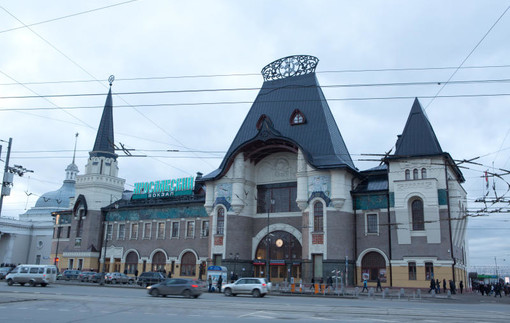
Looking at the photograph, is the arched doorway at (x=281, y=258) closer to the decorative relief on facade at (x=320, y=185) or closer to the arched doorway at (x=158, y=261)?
the decorative relief on facade at (x=320, y=185)

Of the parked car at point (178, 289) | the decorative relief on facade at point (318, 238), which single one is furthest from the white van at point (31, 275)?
the decorative relief on facade at point (318, 238)

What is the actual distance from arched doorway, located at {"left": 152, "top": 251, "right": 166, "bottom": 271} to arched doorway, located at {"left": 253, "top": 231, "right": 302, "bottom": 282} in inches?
491

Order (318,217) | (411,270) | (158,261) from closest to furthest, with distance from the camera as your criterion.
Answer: (411,270) → (318,217) → (158,261)

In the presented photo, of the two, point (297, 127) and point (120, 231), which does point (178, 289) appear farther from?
point (120, 231)

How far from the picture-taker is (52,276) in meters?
34.5

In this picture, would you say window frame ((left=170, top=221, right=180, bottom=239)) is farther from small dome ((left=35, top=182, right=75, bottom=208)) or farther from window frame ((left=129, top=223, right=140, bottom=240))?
small dome ((left=35, top=182, right=75, bottom=208))

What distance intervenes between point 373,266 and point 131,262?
97.5 ft

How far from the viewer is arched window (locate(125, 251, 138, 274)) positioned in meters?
55.2

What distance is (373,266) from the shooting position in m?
40.7

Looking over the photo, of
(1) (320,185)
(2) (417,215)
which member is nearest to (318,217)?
(1) (320,185)

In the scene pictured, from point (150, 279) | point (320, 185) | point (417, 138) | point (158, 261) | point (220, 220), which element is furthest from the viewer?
point (158, 261)

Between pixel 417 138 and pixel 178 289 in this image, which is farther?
pixel 417 138

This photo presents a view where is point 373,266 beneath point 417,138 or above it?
beneath

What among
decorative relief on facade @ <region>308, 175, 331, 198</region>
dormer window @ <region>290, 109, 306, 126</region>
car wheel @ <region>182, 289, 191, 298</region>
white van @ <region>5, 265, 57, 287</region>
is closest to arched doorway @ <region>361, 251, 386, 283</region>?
decorative relief on facade @ <region>308, 175, 331, 198</region>
